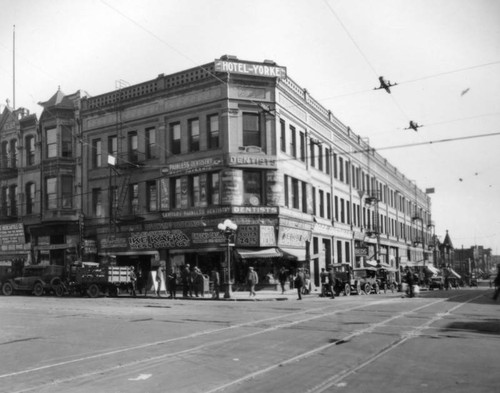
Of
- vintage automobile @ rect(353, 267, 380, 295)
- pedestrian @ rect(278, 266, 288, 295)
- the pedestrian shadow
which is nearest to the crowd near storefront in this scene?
pedestrian @ rect(278, 266, 288, 295)

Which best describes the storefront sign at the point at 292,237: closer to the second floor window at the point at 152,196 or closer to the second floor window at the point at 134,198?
the second floor window at the point at 152,196

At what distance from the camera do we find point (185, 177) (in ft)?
111

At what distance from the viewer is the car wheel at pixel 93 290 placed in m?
29.5

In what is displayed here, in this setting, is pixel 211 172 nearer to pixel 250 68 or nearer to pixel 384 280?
pixel 250 68

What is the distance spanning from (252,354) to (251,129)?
2438 centimetres

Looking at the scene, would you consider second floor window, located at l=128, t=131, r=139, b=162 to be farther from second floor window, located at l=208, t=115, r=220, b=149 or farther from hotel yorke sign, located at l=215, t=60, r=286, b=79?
hotel yorke sign, located at l=215, t=60, r=286, b=79

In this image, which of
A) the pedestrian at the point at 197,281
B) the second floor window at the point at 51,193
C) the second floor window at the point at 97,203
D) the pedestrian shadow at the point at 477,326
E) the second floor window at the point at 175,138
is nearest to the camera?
the pedestrian shadow at the point at 477,326

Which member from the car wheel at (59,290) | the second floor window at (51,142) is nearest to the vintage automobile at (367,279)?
the car wheel at (59,290)

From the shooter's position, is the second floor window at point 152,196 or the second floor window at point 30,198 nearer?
the second floor window at point 152,196

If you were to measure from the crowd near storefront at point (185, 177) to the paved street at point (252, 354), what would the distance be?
13.3 m

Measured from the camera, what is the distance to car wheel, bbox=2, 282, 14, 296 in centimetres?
3259

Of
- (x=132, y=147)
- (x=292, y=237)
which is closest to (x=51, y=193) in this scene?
(x=132, y=147)

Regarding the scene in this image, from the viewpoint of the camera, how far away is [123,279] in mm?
30234

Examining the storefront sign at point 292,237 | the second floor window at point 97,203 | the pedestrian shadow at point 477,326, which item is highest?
the second floor window at point 97,203
